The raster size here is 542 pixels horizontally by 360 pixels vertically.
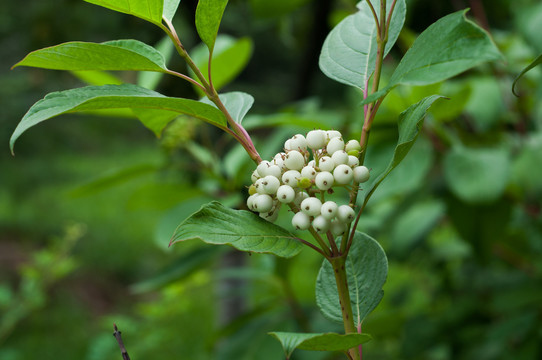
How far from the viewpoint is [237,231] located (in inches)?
14.3

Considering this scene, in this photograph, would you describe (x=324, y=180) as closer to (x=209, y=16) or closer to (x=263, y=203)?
(x=263, y=203)

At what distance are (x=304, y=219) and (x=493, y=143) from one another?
1.00 metres

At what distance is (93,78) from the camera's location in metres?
0.88

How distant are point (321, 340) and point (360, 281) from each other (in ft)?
0.37

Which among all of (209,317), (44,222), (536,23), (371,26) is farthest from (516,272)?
(44,222)

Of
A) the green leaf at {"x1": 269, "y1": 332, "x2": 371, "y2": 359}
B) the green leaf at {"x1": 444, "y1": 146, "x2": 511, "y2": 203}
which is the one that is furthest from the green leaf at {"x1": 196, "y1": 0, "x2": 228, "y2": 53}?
the green leaf at {"x1": 444, "y1": 146, "x2": 511, "y2": 203}

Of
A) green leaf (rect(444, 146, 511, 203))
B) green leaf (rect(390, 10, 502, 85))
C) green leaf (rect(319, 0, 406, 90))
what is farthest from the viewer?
Result: green leaf (rect(444, 146, 511, 203))

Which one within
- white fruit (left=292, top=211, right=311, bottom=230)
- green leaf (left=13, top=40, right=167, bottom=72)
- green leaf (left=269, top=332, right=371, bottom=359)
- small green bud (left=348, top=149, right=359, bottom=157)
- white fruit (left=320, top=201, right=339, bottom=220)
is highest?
green leaf (left=13, top=40, right=167, bottom=72)

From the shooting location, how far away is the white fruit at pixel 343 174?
356 mm

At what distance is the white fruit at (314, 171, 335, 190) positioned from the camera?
0.36 m

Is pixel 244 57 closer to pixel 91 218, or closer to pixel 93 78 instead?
pixel 93 78

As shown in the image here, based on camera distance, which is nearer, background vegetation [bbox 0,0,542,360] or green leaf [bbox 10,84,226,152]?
green leaf [bbox 10,84,226,152]

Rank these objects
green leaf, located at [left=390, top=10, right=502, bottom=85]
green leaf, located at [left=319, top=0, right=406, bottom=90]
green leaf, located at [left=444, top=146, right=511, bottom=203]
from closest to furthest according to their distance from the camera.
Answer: green leaf, located at [left=390, top=10, right=502, bottom=85] < green leaf, located at [left=319, top=0, right=406, bottom=90] < green leaf, located at [left=444, top=146, right=511, bottom=203]

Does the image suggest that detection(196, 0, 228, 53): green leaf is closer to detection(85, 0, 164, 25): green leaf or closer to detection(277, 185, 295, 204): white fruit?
detection(85, 0, 164, 25): green leaf
